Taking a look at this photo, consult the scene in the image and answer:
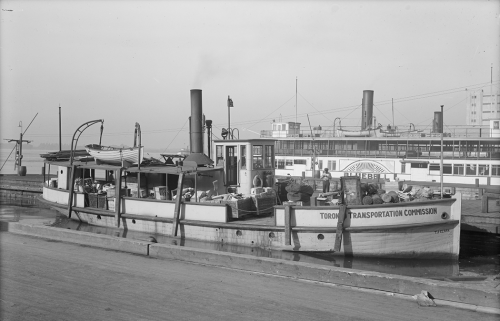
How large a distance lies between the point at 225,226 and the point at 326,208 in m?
3.50

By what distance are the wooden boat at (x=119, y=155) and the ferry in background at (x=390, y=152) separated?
15218 millimetres

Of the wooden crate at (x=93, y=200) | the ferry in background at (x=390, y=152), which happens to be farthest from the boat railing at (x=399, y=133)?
the wooden crate at (x=93, y=200)

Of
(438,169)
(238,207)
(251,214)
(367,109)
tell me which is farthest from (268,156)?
(367,109)

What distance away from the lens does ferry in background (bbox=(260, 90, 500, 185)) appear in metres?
31.0

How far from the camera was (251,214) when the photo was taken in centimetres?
→ 1602

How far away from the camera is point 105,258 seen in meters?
9.88

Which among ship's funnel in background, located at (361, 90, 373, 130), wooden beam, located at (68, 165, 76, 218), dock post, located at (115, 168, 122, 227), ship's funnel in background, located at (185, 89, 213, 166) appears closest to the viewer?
dock post, located at (115, 168, 122, 227)

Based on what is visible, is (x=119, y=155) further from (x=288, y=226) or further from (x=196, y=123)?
(x=288, y=226)

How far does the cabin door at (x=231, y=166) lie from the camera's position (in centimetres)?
1788

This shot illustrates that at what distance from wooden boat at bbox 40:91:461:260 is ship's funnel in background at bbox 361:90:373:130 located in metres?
23.3

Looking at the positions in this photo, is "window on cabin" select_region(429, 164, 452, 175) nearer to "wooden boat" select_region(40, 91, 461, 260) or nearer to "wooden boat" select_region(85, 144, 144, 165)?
"wooden boat" select_region(40, 91, 461, 260)

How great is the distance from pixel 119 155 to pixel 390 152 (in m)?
22.9

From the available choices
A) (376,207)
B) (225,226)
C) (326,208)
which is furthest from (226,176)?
(376,207)

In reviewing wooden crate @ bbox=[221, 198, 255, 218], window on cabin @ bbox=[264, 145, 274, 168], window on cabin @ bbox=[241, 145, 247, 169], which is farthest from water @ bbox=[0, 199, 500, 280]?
window on cabin @ bbox=[264, 145, 274, 168]
